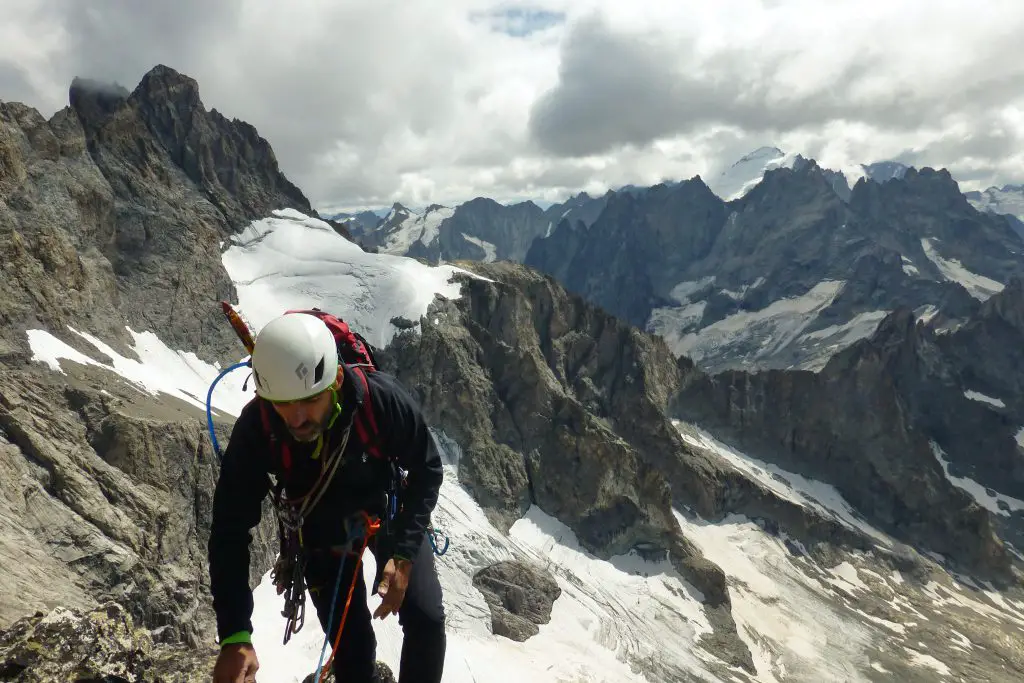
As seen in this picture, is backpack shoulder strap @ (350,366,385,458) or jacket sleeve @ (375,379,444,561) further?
jacket sleeve @ (375,379,444,561)

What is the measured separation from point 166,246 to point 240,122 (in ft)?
138

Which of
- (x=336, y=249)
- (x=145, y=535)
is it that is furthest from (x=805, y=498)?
(x=145, y=535)

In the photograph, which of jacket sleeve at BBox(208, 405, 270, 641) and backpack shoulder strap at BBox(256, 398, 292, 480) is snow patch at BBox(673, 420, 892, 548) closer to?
backpack shoulder strap at BBox(256, 398, 292, 480)

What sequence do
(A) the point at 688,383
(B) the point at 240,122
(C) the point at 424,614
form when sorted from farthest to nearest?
(A) the point at 688,383
(B) the point at 240,122
(C) the point at 424,614

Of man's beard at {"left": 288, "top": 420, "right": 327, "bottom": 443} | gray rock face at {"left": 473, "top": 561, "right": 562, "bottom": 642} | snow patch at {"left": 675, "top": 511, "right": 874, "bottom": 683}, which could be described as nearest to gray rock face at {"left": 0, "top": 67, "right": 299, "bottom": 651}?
man's beard at {"left": 288, "top": 420, "right": 327, "bottom": 443}

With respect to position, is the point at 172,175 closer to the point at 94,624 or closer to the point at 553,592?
the point at 553,592

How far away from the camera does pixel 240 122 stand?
10400 cm

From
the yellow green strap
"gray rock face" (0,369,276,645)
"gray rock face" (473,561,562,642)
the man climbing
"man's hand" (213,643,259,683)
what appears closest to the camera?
"man's hand" (213,643,259,683)

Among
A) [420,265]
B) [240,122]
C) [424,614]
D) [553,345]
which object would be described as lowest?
[424,614]

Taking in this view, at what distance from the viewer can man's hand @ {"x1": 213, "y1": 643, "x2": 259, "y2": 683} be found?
5.24 m

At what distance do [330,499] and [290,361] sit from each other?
5.71 feet

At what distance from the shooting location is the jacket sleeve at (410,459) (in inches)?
246

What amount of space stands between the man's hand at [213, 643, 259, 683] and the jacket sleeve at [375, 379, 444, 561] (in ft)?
4.69

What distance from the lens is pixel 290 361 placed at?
5.44 m
